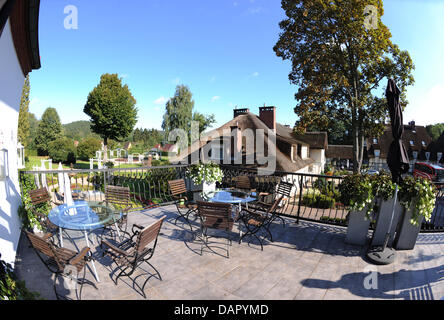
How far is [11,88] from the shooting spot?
359 cm

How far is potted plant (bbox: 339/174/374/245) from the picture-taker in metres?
3.69

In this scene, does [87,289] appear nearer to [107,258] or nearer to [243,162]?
[107,258]

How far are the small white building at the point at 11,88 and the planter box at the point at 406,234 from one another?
6.29 meters

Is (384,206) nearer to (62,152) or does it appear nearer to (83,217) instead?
(83,217)

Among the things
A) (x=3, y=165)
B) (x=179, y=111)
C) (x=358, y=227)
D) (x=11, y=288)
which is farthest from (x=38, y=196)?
(x=179, y=111)

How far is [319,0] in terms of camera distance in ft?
29.8

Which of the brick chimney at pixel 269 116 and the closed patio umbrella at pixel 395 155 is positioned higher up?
the brick chimney at pixel 269 116

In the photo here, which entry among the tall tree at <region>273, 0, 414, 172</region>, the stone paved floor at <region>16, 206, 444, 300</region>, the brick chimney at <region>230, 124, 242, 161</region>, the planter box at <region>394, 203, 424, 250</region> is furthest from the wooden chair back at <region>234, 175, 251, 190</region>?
the brick chimney at <region>230, 124, 242, 161</region>

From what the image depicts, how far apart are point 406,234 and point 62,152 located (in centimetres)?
3707

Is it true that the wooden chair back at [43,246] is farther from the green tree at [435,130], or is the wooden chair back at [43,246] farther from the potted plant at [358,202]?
the green tree at [435,130]

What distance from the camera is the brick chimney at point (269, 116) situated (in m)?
22.7

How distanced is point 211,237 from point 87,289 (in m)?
2.26

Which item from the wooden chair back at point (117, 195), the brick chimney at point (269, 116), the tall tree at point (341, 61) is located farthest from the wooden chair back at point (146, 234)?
the brick chimney at point (269, 116)
